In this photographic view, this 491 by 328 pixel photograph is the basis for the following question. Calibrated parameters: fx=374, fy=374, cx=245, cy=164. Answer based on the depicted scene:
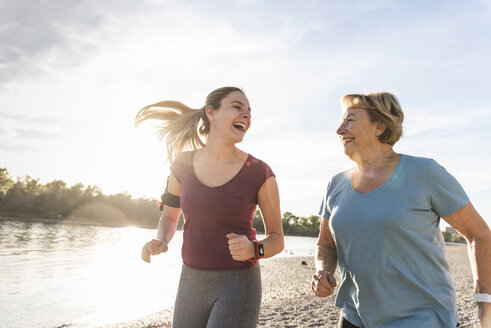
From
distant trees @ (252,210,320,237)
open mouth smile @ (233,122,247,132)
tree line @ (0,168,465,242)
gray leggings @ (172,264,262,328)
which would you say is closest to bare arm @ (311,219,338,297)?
gray leggings @ (172,264,262,328)

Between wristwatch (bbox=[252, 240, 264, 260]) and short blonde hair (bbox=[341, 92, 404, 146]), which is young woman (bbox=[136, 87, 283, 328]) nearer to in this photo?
wristwatch (bbox=[252, 240, 264, 260])

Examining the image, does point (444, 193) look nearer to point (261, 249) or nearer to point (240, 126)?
point (261, 249)

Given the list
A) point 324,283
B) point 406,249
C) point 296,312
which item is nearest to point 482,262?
point 406,249

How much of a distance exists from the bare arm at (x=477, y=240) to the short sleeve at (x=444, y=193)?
0.14 ft

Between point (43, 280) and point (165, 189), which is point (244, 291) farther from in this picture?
point (43, 280)

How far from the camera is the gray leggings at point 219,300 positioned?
2465 mm

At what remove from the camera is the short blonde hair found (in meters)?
2.48

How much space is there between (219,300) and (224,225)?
50cm

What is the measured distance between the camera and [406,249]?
2.13 metres

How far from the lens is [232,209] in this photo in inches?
102

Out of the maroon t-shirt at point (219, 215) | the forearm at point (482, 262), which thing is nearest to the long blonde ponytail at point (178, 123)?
the maroon t-shirt at point (219, 215)

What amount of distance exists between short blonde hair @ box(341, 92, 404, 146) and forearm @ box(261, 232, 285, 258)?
99cm

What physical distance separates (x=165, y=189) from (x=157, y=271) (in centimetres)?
2264

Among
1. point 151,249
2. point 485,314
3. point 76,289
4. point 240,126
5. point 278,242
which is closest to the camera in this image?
point 485,314
